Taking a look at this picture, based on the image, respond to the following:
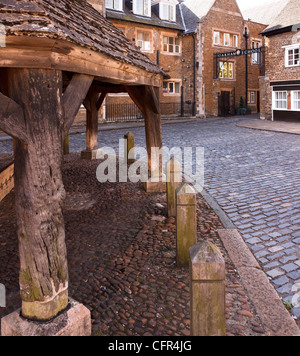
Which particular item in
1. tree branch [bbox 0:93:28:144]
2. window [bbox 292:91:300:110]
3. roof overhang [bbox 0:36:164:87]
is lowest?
tree branch [bbox 0:93:28:144]

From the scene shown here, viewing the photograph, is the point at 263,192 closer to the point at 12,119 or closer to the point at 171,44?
the point at 12,119

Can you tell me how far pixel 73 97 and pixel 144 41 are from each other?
24.9 meters

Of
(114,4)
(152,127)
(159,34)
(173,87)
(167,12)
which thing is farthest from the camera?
(173,87)

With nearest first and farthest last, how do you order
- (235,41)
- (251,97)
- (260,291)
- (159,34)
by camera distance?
(260,291) < (159,34) < (235,41) < (251,97)

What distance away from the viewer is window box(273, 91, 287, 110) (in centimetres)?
2284

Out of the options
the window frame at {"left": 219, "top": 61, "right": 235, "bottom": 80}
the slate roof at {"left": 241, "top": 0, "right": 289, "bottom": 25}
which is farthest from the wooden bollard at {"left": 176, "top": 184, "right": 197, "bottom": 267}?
the slate roof at {"left": 241, "top": 0, "right": 289, "bottom": 25}

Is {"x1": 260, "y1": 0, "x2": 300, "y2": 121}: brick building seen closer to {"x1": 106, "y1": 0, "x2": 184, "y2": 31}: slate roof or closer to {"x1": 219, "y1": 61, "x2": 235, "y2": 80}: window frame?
{"x1": 219, "y1": 61, "x2": 235, "y2": 80}: window frame

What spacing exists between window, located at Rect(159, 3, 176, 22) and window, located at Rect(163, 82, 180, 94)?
4.78 metres

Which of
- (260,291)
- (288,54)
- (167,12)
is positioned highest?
(167,12)

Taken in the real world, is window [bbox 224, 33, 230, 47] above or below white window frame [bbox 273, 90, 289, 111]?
above

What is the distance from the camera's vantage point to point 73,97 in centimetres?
294

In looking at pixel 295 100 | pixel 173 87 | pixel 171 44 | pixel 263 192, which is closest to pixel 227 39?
pixel 171 44
